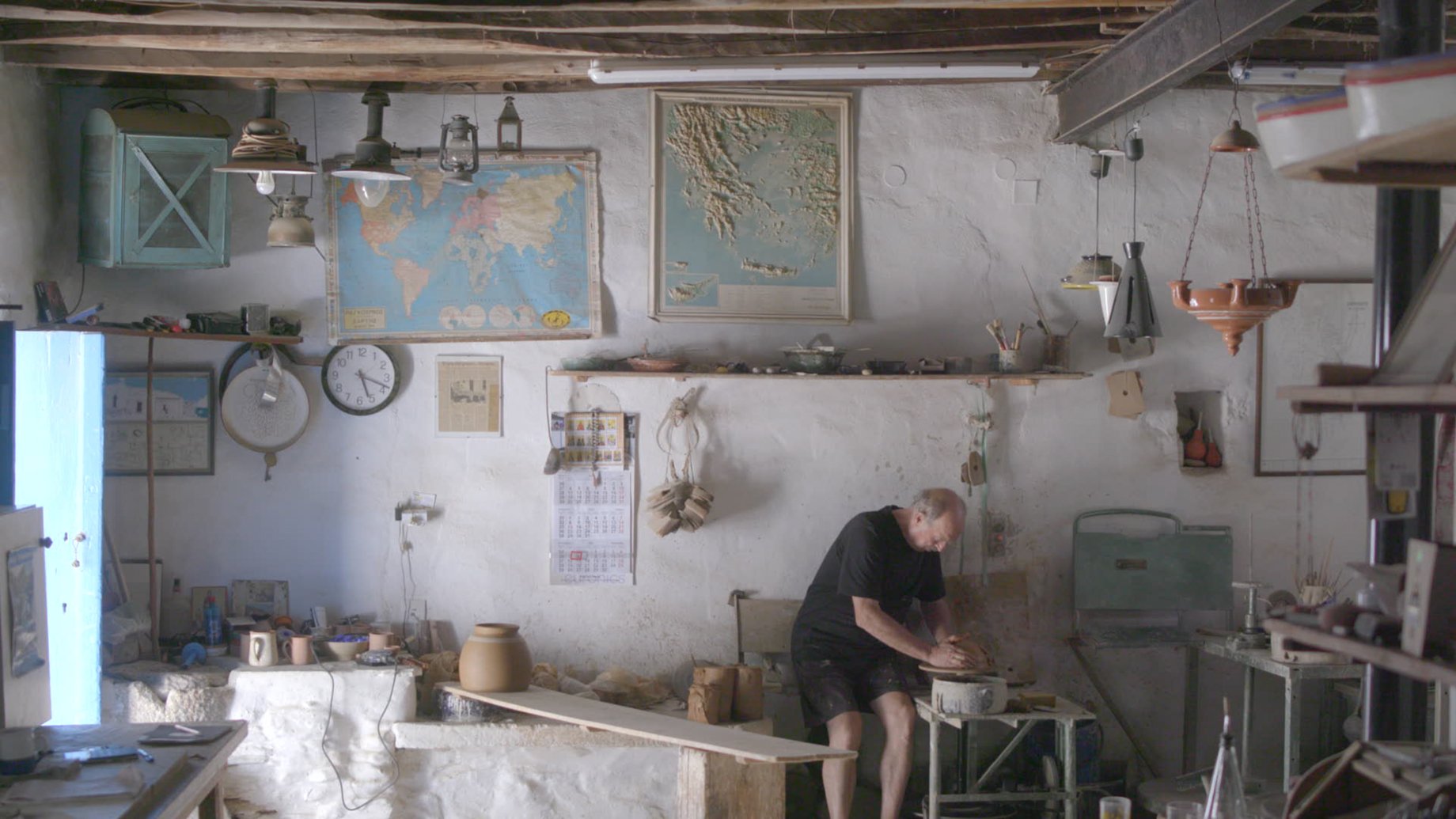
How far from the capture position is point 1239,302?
14.5ft

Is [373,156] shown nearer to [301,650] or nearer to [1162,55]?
[301,650]

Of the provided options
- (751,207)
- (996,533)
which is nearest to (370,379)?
(751,207)

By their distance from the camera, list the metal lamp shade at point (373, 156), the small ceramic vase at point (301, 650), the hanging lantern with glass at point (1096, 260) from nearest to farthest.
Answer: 1. the metal lamp shade at point (373, 156)
2. the small ceramic vase at point (301, 650)
3. the hanging lantern with glass at point (1096, 260)

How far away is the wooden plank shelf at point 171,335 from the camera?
4.95 meters

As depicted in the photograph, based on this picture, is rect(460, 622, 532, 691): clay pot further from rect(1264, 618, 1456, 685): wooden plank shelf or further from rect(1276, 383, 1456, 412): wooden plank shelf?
rect(1276, 383, 1456, 412): wooden plank shelf

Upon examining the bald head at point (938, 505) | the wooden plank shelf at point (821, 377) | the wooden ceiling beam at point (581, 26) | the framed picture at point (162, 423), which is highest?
the wooden ceiling beam at point (581, 26)

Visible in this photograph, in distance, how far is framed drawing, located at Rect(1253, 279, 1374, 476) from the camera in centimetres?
591

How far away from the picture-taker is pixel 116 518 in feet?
18.3

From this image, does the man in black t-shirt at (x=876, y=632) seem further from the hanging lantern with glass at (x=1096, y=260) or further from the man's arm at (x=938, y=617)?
the hanging lantern with glass at (x=1096, y=260)

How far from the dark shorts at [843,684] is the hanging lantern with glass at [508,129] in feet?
8.97

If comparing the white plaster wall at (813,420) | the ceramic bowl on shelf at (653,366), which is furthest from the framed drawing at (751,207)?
the ceramic bowl on shelf at (653,366)

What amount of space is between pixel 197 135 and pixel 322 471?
1.60m

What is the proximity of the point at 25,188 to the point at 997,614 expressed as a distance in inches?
187

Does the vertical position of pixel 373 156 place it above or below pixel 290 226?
above
